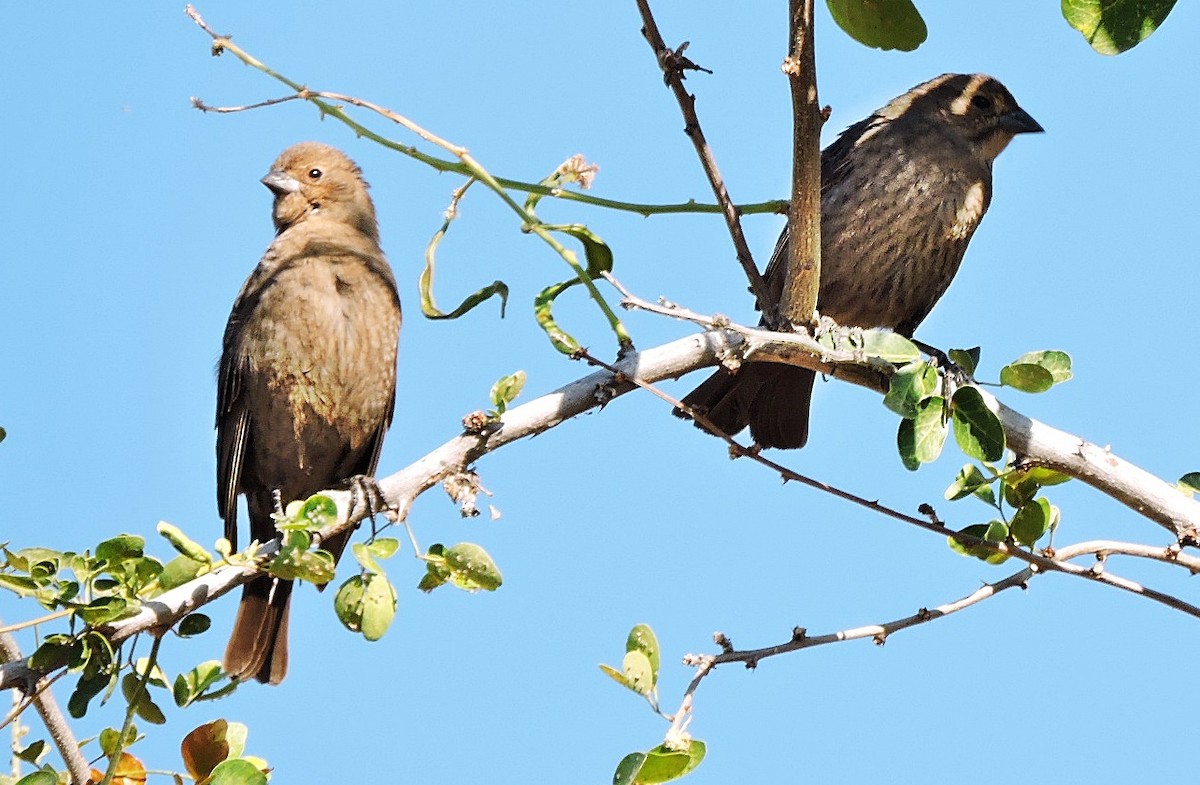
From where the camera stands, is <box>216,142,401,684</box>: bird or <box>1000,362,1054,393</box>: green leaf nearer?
<box>1000,362,1054,393</box>: green leaf

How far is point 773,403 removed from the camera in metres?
4.11

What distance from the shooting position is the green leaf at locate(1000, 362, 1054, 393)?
2.46 m

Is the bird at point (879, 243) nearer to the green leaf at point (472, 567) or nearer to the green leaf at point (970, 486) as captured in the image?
the green leaf at point (970, 486)

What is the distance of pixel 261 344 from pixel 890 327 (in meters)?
2.07

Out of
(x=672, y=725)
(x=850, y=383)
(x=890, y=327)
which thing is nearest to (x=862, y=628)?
(x=672, y=725)

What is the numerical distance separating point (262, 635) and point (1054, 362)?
280 centimetres

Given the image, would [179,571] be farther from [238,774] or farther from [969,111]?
[969,111]

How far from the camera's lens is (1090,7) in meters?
1.97

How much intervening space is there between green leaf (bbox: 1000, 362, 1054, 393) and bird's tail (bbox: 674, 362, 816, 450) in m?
1.49

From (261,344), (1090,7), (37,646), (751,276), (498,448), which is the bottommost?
(37,646)

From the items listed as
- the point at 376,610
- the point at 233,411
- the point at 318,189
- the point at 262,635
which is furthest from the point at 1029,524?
the point at 318,189

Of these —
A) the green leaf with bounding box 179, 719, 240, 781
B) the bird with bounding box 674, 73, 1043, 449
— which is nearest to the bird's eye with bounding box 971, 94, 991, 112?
the bird with bounding box 674, 73, 1043, 449

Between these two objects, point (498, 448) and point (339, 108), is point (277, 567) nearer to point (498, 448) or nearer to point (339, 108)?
point (498, 448)

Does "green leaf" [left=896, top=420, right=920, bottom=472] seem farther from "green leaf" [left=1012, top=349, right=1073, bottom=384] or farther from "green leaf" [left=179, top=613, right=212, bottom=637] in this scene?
"green leaf" [left=179, top=613, right=212, bottom=637]
